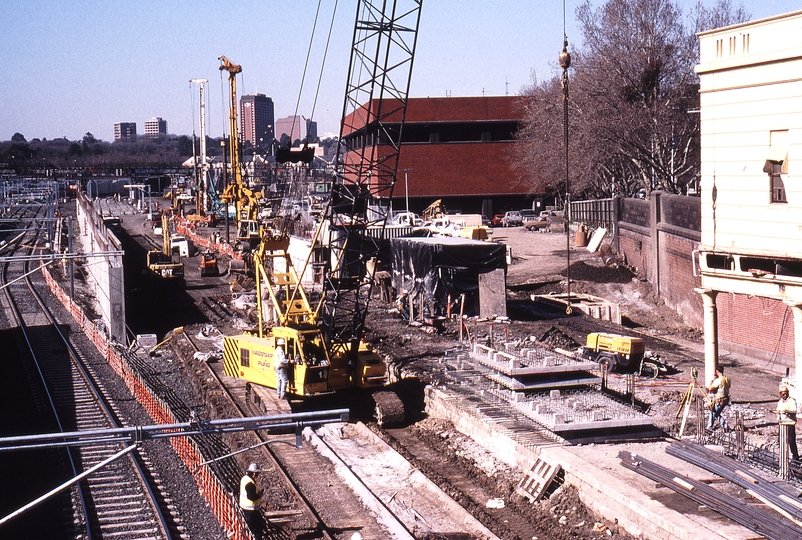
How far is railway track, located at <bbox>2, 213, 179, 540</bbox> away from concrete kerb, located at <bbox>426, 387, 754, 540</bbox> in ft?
21.7

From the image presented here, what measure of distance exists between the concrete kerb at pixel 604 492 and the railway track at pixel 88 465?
6606mm

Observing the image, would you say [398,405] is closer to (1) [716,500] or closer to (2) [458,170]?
(1) [716,500]

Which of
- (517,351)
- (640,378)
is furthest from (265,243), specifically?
(640,378)

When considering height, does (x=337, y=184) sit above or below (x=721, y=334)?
above

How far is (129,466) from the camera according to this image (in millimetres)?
17891

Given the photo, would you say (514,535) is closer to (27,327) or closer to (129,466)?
(129,466)

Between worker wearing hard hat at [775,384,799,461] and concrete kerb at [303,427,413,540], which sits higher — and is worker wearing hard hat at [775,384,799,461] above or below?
above

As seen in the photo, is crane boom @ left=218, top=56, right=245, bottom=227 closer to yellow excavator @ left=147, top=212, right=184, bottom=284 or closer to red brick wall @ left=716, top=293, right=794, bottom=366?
yellow excavator @ left=147, top=212, right=184, bottom=284

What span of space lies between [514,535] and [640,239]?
89.2 feet

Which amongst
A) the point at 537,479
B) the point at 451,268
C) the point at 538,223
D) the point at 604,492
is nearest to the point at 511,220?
the point at 538,223

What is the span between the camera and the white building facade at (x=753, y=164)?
17.7m

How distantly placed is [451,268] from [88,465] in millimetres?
17525

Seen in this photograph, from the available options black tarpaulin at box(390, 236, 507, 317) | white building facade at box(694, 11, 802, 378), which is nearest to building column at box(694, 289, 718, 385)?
white building facade at box(694, 11, 802, 378)

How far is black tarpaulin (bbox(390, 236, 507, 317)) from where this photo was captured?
108 ft
